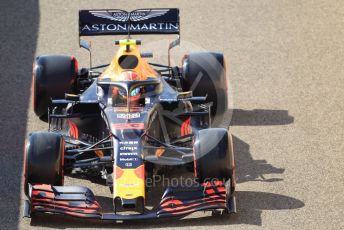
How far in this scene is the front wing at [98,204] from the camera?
13.2 m

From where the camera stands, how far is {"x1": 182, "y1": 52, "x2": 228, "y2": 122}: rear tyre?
16469mm

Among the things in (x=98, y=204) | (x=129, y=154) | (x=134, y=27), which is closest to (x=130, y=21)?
(x=134, y=27)

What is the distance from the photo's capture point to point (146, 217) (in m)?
13.1

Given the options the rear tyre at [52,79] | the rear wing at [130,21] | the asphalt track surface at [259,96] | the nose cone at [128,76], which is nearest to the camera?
the asphalt track surface at [259,96]

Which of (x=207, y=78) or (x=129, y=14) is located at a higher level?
(x=129, y=14)

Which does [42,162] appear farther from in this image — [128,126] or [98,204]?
[128,126]

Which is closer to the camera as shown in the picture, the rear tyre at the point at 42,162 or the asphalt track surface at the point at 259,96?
the rear tyre at the point at 42,162

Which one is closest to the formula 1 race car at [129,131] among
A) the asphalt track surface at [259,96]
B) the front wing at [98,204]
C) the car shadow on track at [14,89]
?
the front wing at [98,204]

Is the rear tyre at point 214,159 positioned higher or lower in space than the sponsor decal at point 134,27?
lower

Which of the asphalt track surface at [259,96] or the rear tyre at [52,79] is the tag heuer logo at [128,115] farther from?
the rear tyre at [52,79]

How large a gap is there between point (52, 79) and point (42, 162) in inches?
119

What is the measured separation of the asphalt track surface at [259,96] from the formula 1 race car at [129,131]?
1.05 ft

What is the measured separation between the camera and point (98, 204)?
13375mm

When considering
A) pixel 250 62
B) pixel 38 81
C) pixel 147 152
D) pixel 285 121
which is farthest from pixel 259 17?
pixel 147 152
